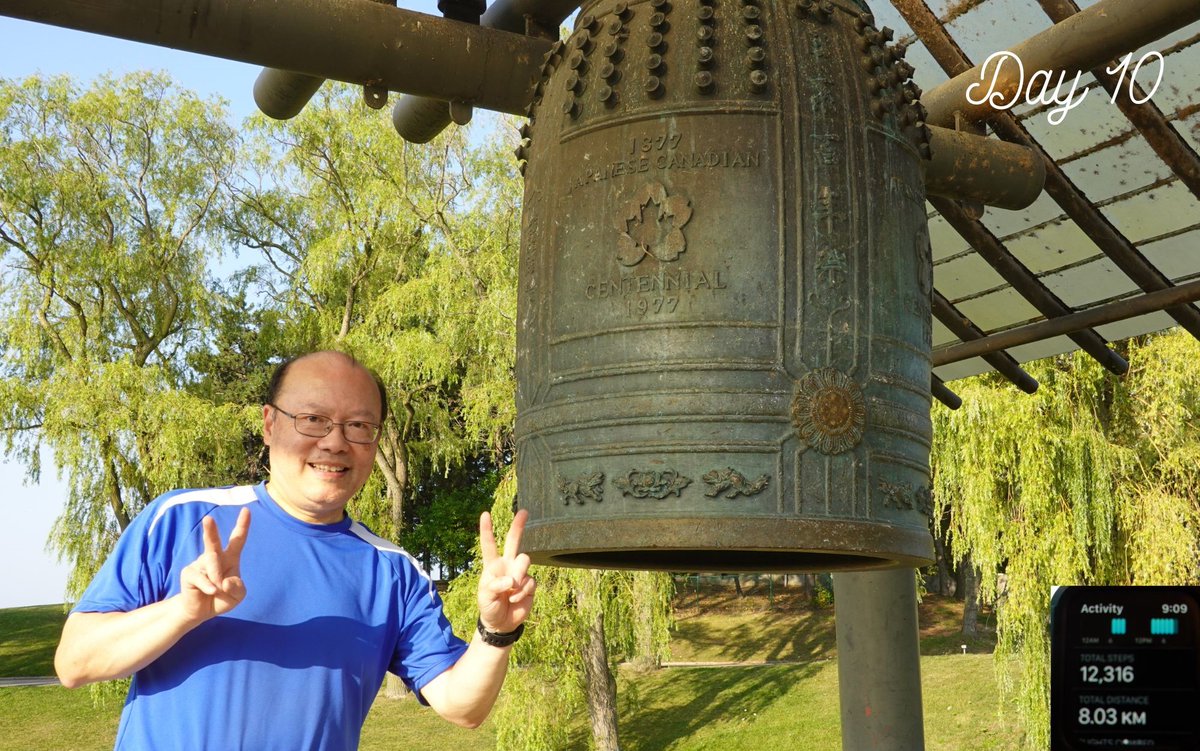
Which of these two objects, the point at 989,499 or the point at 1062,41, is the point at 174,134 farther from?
the point at 1062,41

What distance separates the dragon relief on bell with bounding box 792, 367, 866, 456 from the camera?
2467 millimetres

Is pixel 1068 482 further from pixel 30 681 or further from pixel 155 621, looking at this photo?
pixel 30 681

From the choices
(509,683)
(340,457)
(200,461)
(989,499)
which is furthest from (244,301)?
(340,457)

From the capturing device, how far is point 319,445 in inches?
A: 97.2

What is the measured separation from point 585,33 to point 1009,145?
4.34 ft

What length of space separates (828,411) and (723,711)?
17.6m

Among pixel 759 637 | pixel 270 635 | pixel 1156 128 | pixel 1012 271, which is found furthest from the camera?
pixel 759 637

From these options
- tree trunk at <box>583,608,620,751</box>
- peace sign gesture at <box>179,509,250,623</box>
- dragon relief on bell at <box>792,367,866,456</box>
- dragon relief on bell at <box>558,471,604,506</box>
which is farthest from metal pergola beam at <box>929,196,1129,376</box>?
tree trunk at <box>583,608,620,751</box>

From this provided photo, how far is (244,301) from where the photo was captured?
20656 millimetres

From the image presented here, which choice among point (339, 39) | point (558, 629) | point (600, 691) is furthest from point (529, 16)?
point (600, 691)

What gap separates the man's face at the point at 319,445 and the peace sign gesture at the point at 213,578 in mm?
368

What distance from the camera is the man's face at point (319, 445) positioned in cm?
246

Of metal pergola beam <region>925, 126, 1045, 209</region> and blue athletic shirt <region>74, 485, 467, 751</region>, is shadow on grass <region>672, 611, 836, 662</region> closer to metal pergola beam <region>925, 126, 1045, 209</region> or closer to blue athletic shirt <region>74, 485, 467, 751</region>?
metal pergola beam <region>925, 126, 1045, 209</region>

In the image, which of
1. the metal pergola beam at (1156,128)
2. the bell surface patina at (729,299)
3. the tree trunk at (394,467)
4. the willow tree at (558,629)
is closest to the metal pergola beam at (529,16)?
the bell surface patina at (729,299)
